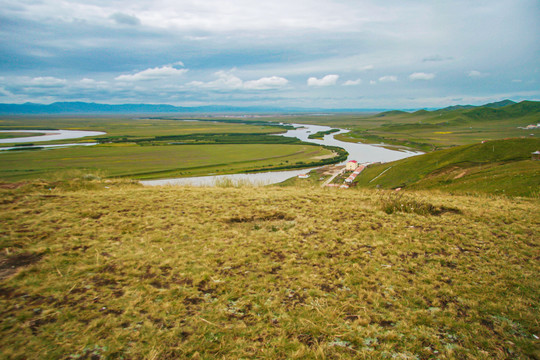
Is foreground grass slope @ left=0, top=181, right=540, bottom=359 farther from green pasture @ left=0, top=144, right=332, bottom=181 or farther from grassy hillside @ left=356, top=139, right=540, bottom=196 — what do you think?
green pasture @ left=0, top=144, right=332, bottom=181

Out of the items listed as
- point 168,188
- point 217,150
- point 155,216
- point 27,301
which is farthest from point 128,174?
point 27,301

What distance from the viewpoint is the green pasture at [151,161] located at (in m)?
54.3

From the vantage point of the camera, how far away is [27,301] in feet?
13.7

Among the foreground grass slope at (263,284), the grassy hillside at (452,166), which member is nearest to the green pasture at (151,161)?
the grassy hillside at (452,166)

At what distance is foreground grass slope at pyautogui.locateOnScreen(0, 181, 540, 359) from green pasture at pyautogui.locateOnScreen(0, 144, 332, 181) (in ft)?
161

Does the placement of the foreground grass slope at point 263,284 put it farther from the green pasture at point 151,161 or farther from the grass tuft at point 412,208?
the green pasture at point 151,161

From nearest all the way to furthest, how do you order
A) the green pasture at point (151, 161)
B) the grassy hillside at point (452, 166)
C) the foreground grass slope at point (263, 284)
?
the foreground grass slope at point (263, 284)
the grassy hillside at point (452, 166)
the green pasture at point (151, 161)

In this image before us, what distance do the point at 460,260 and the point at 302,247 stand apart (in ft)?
11.8

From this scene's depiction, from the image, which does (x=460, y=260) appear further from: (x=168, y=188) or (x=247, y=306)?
(x=168, y=188)

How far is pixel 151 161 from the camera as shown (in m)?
71.9

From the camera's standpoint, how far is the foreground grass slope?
139 inches

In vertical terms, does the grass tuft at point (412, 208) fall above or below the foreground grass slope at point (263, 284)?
above

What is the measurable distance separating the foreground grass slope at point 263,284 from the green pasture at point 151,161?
49186 millimetres

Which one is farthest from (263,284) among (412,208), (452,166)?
(452,166)
